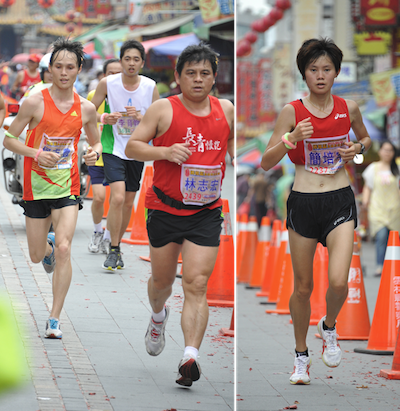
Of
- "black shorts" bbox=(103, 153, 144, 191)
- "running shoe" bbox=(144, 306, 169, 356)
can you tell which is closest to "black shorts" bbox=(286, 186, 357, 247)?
"running shoe" bbox=(144, 306, 169, 356)

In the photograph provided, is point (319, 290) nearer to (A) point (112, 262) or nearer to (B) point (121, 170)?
(A) point (112, 262)

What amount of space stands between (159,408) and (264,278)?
6.53 metres

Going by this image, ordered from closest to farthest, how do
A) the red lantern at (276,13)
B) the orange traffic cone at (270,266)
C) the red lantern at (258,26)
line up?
the orange traffic cone at (270,266) < the red lantern at (276,13) < the red lantern at (258,26)

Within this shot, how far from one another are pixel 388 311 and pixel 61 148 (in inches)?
112

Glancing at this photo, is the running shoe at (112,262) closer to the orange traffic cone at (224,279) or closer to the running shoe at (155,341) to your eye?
the orange traffic cone at (224,279)

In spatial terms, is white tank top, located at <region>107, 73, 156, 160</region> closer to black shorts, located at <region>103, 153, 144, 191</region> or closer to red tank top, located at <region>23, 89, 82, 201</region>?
black shorts, located at <region>103, 153, 144, 191</region>

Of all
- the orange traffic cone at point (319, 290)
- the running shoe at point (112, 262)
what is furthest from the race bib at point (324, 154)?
the running shoe at point (112, 262)

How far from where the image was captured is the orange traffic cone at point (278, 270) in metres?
8.94

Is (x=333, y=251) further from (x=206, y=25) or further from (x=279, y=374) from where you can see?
(x=206, y=25)

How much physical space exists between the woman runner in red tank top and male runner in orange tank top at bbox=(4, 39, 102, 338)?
4.42ft

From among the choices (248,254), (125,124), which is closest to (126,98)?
(125,124)

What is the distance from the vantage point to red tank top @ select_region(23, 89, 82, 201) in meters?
5.13

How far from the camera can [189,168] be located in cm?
424

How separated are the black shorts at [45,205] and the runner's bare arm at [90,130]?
0.94 feet
